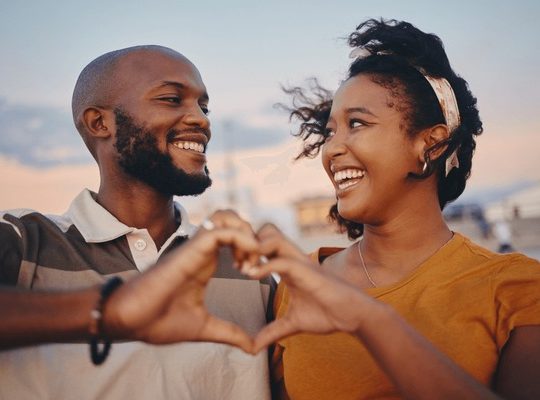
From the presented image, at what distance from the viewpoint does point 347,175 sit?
2.79 m

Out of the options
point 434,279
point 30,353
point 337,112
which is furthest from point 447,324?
point 30,353

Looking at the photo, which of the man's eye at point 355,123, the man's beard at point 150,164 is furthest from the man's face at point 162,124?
the man's eye at point 355,123

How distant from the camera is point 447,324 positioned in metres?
2.37

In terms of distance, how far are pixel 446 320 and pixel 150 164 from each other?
192 centimetres

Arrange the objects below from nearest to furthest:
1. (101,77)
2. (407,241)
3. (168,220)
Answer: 1. (407,241)
2. (168,220)
3. (101,77)

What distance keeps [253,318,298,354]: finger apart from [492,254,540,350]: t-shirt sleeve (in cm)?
102

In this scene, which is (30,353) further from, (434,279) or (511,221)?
(511,221)

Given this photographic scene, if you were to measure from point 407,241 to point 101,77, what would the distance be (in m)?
2.29

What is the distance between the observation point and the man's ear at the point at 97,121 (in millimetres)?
3406

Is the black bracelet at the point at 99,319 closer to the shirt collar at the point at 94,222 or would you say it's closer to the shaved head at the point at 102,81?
the shirt collar at the point at 94,222

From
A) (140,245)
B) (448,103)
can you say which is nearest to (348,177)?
(448,103)

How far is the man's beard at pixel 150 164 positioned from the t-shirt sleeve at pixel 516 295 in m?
1.84

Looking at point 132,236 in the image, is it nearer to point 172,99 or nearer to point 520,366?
point 172,99

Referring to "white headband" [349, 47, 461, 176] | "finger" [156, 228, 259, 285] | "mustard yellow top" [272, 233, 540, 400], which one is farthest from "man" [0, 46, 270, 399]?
"white headband" [349, 47, 461, 176]
